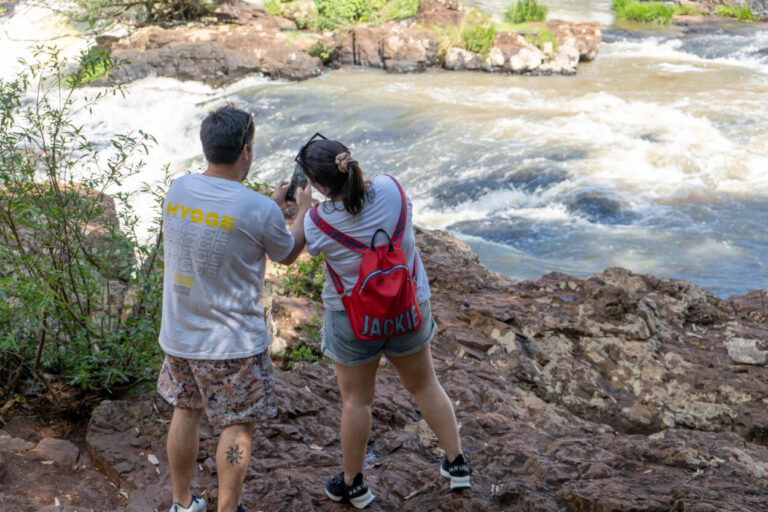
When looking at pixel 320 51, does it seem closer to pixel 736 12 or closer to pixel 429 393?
pixel 736 12

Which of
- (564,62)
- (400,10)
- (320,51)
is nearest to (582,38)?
(564,62)

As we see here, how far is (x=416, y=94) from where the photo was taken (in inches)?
607

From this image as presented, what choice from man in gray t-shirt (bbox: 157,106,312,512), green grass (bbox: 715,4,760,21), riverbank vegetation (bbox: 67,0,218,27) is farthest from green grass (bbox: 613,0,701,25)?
man in gray t-shirt (bbox: 157,106,312,512)

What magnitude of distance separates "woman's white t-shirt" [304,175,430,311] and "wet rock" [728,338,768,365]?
9.89 feet

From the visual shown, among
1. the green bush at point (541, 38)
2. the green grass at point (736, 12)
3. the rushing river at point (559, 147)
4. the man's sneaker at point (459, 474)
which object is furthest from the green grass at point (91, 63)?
the green grass at point (736, 12)

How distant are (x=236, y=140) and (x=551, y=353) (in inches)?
113

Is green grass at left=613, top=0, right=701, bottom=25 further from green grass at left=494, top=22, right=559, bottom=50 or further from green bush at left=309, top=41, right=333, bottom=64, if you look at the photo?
green bush at left=309, top=41, right=333, bottom=64

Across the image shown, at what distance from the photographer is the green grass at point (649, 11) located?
938 inches

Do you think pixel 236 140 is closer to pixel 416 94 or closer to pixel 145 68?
pixel 416 94

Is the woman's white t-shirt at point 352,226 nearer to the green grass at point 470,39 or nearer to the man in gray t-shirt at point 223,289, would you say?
the man in gray t-shirt at point 223,289

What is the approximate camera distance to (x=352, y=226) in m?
2.67

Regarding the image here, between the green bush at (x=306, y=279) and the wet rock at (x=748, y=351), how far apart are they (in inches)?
112

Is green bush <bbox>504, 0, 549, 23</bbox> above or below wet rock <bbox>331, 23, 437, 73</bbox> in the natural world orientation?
above

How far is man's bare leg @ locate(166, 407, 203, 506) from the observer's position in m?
2.75
